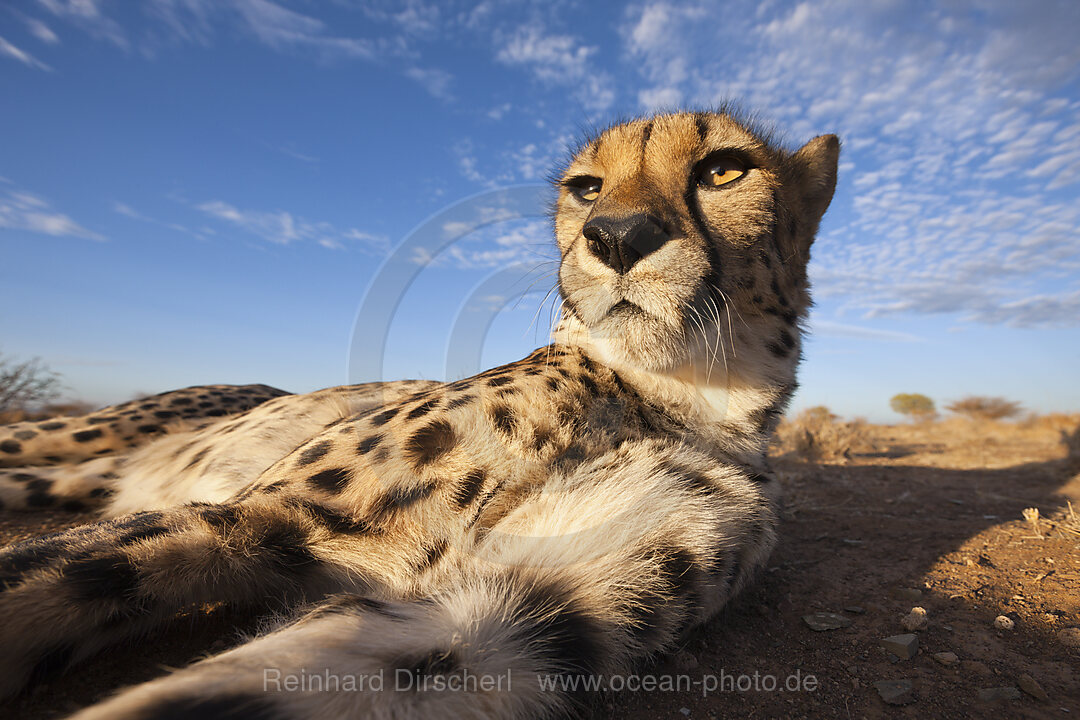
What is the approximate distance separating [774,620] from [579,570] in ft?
2.14

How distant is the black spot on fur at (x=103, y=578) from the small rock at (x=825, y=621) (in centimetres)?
152

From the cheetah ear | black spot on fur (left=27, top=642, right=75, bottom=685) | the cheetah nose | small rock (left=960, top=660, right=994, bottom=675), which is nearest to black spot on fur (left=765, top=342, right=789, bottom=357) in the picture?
the cheetah nose

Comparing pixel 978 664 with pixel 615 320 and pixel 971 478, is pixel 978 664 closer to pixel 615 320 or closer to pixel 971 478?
pixel 615 320

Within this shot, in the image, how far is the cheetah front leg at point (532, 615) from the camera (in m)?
0.76

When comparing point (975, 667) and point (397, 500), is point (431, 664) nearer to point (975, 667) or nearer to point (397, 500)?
point (397, 500)

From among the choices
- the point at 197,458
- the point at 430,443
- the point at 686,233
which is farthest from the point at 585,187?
the point at 197,458

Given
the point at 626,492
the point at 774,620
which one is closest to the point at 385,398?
the point at 626,492

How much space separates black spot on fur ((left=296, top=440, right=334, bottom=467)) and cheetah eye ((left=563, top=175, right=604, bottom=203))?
3.82 feet

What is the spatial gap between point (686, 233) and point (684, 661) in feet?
3.37

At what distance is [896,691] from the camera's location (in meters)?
1.02

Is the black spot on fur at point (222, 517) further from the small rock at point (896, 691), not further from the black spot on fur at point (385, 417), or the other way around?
the small rock at point (896, 691)

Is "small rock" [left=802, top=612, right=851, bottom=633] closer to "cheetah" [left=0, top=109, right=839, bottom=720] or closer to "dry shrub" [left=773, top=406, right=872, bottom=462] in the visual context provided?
"cheetah" [left=0, top=109, right=839, bottom=720]

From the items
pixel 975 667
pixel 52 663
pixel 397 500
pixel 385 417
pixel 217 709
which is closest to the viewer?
pixel 217 709

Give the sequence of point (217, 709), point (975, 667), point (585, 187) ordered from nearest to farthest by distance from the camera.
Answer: point (217, 709) < point (975, 667) < point (585, 187)
